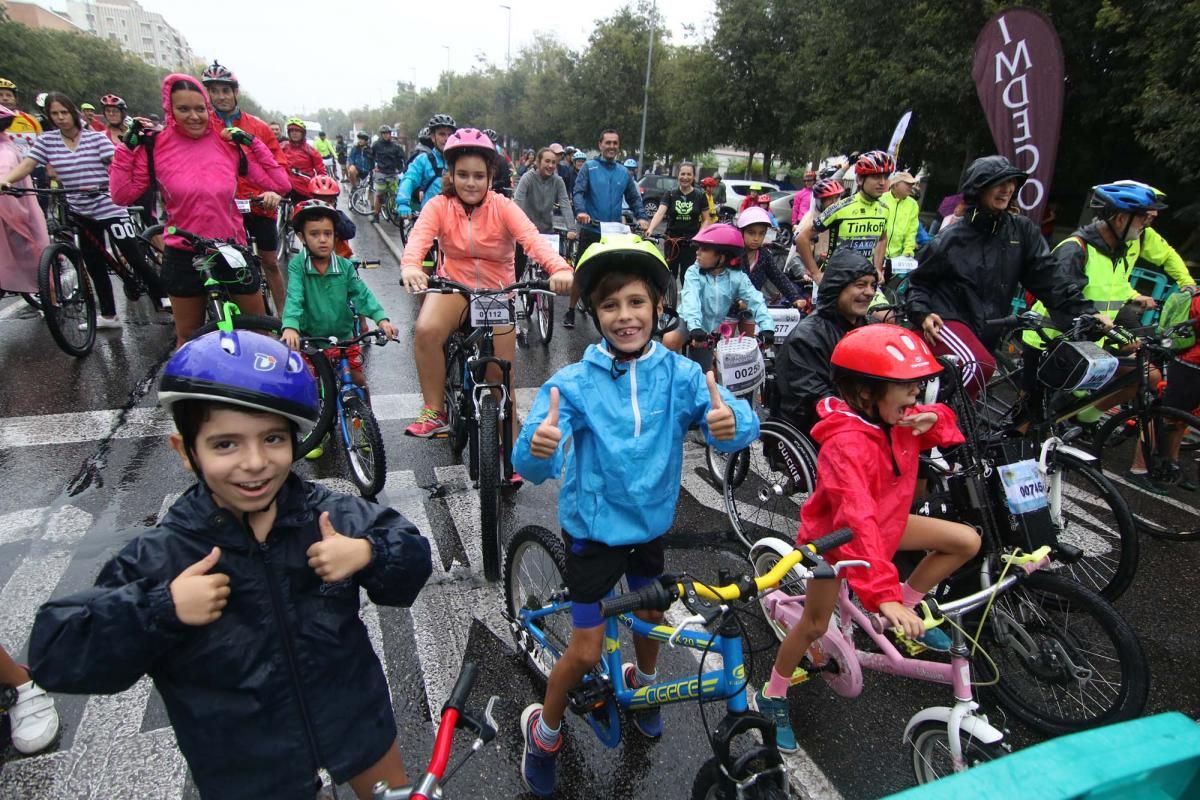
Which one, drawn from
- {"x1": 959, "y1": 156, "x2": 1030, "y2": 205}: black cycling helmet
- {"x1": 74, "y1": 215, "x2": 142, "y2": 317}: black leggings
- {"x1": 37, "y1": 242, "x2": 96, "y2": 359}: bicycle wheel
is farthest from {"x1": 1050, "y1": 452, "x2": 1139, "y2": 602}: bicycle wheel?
{"x1": 74, "y1": 215, "x2": 142, "y2": 317}: black leggings

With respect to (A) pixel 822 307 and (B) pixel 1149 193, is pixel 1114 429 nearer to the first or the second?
(B) pixel 1149 193

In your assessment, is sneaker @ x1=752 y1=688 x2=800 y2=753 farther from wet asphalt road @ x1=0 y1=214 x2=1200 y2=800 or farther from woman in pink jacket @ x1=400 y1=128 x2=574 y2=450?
woman in pink jacket @ x1=400 y1=128 x2=574 y2=450

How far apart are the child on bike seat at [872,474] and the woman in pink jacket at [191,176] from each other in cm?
477

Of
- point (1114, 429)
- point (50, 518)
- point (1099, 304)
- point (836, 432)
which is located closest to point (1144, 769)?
point (836, 432)

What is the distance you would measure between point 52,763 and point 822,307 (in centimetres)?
395

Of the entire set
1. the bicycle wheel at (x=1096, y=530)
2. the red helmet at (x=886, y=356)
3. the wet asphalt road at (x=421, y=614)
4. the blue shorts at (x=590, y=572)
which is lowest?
the wet asphalt road at (x=421, y=614)

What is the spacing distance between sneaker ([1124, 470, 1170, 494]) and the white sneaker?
633cm

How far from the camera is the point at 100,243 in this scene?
275 inches

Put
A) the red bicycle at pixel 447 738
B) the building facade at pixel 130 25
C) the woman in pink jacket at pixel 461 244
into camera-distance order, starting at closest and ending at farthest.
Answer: the red bicycle at pixel 447 738, the woman in pink jacket at pixel 461 244, the building facade at pixel 130 25

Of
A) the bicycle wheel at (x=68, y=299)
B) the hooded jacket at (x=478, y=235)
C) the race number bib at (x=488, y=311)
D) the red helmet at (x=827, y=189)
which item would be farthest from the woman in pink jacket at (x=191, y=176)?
the red helmet at (x=827, y=189)

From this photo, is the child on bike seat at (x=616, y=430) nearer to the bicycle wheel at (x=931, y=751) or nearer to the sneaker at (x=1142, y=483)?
the bicycle wheel at (x=931, y=751)

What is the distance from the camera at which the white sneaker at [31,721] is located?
2.54 m

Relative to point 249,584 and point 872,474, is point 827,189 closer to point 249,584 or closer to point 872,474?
point 872,474

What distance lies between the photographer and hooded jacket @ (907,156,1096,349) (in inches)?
162
